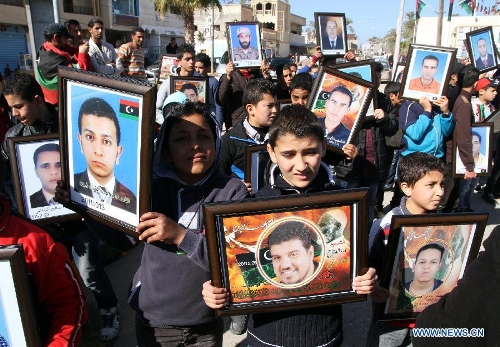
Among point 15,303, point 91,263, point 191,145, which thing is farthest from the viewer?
point 91,263

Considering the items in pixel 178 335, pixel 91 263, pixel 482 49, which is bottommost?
pixel 91 263

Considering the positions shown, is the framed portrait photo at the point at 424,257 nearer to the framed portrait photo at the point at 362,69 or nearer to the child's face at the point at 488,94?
the framed portrait photo at the point at 362,69

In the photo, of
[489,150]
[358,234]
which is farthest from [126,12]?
[358,234]

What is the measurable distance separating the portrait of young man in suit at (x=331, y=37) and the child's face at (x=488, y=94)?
2.13 m

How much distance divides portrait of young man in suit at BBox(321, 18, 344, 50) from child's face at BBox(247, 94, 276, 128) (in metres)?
3.10

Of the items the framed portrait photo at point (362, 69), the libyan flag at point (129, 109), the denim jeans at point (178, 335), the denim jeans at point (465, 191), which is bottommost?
the denim jeans at point (465, 191)

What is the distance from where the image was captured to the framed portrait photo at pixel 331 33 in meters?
6.05

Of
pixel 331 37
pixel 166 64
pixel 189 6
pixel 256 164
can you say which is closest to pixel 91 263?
pixel 256 164

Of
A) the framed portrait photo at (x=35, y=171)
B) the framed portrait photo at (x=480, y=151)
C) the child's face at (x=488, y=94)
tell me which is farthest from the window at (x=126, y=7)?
the framed portrait photo at (x=35, y=171)

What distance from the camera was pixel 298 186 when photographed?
6.13 feet

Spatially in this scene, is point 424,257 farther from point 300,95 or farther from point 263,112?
point 300,95

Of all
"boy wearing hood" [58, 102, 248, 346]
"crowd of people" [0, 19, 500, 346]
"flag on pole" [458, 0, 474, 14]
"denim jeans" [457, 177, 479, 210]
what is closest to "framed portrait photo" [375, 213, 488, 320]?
"crowd of people" [0, 19, 500, 346]

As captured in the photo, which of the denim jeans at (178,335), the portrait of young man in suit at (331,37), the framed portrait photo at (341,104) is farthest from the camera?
the portrait of young man in suit at (331,37)

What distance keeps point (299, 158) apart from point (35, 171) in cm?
161
